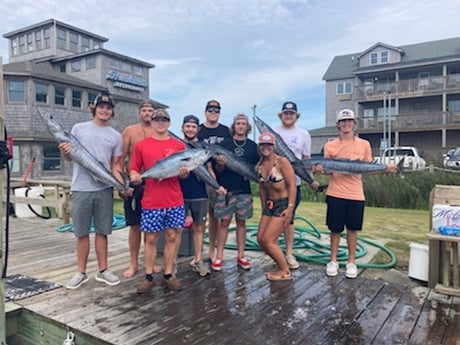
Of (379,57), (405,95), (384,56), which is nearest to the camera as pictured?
(405,95)

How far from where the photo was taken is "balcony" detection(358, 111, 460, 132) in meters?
23.6

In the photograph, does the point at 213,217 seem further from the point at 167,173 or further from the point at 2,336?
the point at 2,336

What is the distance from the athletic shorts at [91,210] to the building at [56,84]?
14650mm

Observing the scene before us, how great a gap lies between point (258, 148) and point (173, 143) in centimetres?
88

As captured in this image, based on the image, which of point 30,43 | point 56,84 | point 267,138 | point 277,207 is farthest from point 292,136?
point 30,43

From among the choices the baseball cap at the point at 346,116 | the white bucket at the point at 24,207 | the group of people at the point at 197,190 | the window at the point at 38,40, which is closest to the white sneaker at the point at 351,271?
the group of people at the point at 197,190

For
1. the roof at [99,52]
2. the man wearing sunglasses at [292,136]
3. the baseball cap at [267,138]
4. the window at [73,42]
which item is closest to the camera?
the baseball cap at [267,138]

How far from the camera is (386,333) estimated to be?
8.75ft

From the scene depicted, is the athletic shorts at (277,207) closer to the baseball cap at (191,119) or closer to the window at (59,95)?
the baseball cap at (191,119)

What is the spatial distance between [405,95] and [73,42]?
23.6 meters

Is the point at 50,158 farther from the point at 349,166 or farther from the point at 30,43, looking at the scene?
the point at 349,166

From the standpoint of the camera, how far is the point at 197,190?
3996mm

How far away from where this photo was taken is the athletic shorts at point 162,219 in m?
3.43

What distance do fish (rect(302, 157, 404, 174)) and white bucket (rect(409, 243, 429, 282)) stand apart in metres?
0.83
